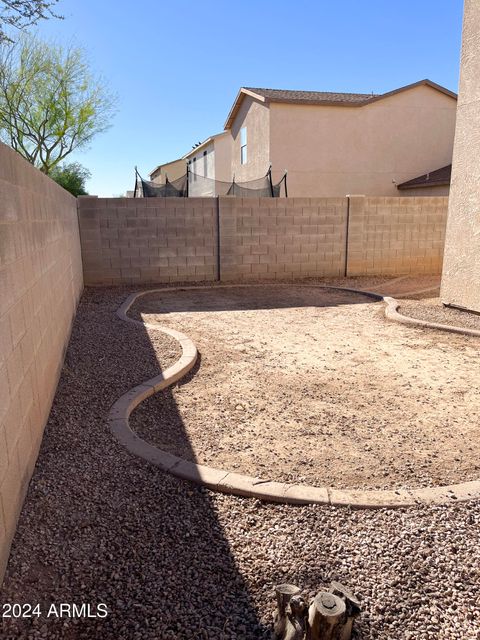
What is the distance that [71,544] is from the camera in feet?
7.94

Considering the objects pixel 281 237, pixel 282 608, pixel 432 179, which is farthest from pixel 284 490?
pixel 432 179

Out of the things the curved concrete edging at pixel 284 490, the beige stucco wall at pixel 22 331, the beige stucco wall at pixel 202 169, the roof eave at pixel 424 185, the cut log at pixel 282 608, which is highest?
the beige stucco wall at pixel 202 169

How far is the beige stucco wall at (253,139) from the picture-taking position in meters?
18.0

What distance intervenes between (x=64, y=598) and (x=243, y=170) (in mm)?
20644

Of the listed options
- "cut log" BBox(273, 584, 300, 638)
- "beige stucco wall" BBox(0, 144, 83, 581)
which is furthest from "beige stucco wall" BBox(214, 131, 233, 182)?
"cut log" BBox(273, 584, 300, 638)

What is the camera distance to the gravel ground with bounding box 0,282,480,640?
1.99 metres

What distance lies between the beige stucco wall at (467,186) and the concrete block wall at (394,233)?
12.4ft

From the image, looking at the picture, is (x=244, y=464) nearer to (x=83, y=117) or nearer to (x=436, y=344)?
(x=436, y=344)

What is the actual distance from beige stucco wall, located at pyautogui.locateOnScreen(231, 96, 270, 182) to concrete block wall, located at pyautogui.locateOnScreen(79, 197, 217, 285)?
7.80 m

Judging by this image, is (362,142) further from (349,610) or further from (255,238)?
(349,610)

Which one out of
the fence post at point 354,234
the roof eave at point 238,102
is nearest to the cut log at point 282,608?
the fence post at point 354,234

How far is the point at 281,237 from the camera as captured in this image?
11.6m

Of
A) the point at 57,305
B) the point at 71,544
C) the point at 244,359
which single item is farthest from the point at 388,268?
the point at 71,544

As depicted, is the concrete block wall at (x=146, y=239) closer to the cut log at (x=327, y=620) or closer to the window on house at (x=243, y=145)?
the cut log at (x=327, y=620)
